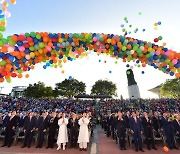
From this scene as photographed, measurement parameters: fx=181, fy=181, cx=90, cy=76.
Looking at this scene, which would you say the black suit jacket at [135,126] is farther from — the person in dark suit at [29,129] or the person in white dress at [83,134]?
the person in dark suit at [29,129]

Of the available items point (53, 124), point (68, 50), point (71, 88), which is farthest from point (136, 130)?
point (71, 88)

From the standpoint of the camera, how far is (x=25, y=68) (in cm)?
681

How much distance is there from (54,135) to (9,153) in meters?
2.31

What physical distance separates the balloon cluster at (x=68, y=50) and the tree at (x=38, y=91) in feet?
191

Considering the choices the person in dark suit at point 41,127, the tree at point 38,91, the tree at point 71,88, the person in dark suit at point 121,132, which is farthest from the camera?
the tree at point 71,88

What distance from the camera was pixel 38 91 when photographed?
63.5m

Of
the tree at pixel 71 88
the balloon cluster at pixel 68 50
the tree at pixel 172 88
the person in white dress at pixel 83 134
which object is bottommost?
the person in white dress at pixel 83 134

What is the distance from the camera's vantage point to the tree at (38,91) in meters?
63.2

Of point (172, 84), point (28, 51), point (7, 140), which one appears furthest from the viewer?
point (172, 84)

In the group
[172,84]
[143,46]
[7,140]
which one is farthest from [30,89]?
[143,46]

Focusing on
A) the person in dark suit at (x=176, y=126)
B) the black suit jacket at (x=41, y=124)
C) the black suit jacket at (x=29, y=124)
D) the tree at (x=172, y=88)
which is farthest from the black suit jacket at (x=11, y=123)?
the tree at (x=172, y=88)

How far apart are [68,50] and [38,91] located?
195ft

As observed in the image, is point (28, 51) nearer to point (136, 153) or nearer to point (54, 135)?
point (54, 135)

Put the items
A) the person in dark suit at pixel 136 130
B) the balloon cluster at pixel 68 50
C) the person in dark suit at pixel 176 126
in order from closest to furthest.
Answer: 1. the balloon cluster at pixel 68 50
2. the person in dark suit at pixel 136 130
3. the person in dark suit at pixel 176 126
